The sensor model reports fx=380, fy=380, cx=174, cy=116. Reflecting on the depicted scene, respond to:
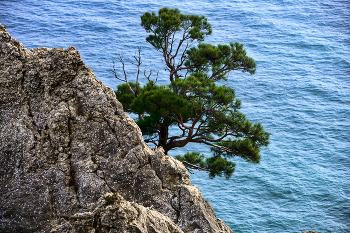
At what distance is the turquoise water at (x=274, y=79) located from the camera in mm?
19766

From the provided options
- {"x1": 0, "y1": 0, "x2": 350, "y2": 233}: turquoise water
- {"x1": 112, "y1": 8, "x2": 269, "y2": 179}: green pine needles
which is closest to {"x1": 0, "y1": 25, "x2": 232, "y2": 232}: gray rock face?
{"x1": 112, "y1": 8, "x2": 269, "y2": 179}: green pine needles

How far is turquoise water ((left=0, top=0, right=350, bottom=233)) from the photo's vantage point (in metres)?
19.8

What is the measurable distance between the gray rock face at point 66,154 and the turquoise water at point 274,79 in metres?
13.2

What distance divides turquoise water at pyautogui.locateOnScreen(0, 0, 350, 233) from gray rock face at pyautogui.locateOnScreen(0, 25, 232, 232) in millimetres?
13246

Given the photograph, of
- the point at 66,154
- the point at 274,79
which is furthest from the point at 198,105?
the point at 274,79

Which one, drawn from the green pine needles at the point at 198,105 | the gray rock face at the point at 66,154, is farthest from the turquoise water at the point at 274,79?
the gray rock face at the point at 66,154

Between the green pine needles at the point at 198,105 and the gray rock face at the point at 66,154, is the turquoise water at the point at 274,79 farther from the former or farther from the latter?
the gray rock face at the point at 66,154

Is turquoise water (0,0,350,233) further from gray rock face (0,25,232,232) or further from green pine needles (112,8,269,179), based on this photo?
gray rock face (0,25,232,232)

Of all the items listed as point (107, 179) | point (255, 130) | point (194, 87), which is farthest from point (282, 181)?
point (107, 179)

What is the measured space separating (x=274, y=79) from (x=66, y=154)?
2744cm

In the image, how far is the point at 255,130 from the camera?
38.8 ft

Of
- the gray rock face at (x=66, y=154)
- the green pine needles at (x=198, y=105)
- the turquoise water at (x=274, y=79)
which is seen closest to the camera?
the gray rock face at (x=66, y=154)

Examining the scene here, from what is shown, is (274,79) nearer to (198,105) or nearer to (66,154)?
(198,105)

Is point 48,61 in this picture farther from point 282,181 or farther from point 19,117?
point 282,181
